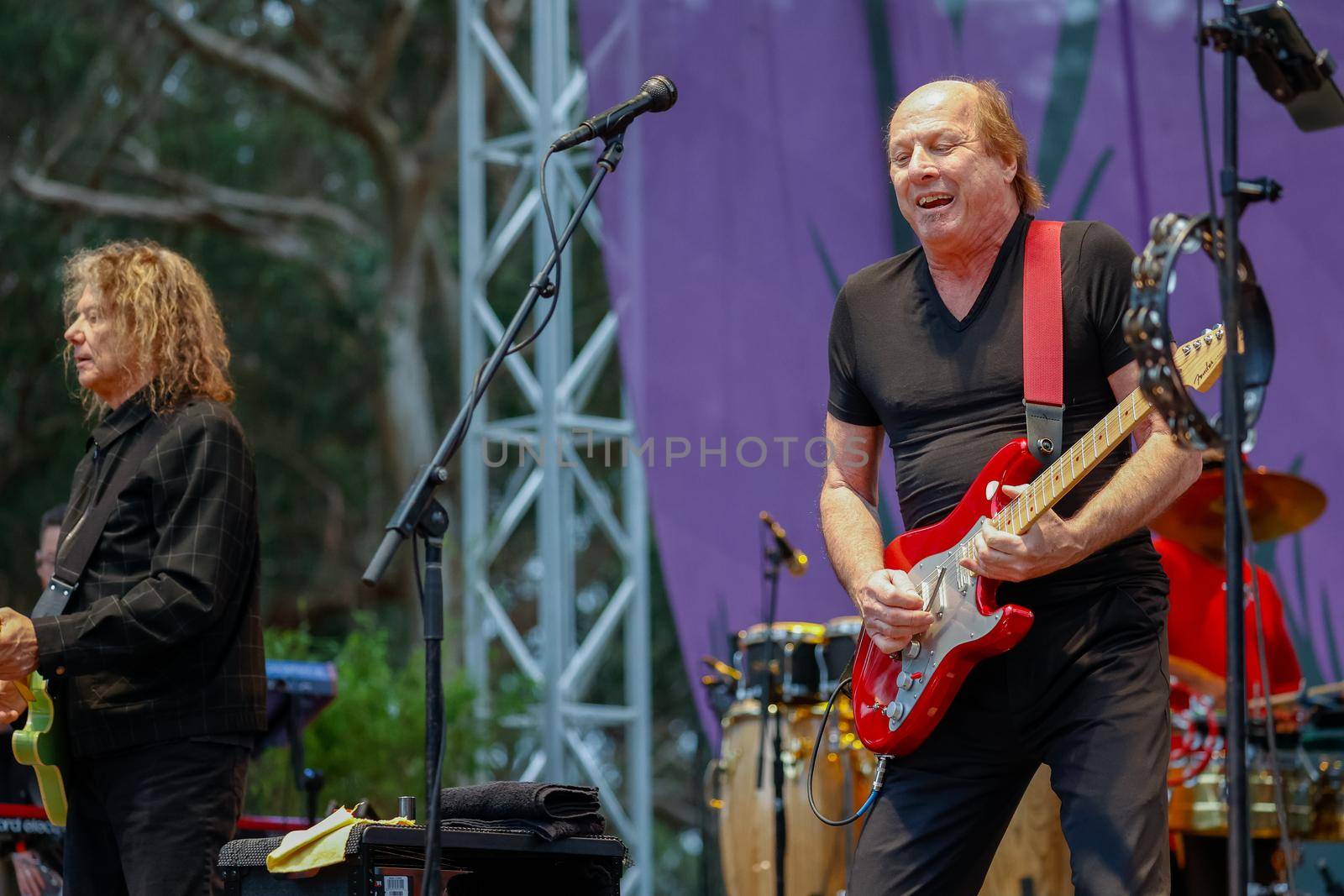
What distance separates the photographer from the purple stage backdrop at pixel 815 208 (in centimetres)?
600

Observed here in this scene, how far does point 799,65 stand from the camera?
22.3 feet

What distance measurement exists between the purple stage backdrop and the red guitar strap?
10.4 feet

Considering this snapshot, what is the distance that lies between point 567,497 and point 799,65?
2264mm

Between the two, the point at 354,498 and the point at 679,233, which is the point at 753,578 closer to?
the point at 679,233

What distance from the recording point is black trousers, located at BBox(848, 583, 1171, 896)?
279 centimetres

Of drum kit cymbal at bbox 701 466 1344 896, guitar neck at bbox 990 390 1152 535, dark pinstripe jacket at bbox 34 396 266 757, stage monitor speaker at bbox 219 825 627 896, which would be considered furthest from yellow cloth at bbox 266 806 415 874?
drum kit cymbal at bbox 701 466 1344 896

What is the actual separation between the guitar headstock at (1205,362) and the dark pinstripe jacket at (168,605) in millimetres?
2239

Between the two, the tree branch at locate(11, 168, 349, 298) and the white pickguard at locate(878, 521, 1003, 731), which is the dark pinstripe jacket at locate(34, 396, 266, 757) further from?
the tree branch at locate(11, 168, 349, 298)

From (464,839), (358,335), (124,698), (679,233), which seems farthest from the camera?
(358,335)

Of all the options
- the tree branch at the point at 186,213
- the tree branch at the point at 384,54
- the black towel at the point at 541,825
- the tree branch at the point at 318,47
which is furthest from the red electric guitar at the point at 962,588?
the tree branch at the point at 186,213

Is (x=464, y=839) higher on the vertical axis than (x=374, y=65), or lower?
lower

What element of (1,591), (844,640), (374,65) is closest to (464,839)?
(844,640)

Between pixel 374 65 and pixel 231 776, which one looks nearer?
pixel 231 776

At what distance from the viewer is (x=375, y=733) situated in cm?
716
